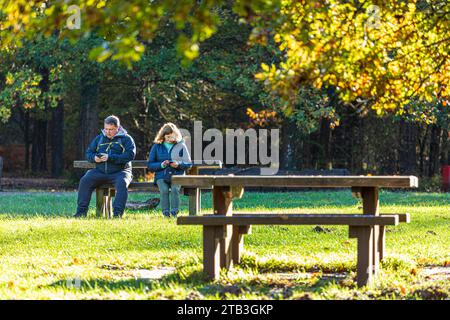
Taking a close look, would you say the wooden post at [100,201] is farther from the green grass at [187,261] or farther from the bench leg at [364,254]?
the bench leg at [364,254]

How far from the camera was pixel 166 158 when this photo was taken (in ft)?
55.9

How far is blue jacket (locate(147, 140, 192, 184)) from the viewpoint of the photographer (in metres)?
17.0

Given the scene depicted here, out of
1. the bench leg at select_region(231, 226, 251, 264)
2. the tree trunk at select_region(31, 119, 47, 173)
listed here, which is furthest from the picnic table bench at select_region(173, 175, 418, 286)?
the tree trunk at select_region(31, 119, 47, 173)

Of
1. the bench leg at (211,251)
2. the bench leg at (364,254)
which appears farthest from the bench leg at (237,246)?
the bench leg at (364,254)

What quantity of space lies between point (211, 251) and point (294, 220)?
718 millimetres

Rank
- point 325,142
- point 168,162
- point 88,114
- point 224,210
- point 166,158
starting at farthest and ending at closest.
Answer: point 325,142 < point 88,114 < point 166,158 < point 168,162 < point 224,210

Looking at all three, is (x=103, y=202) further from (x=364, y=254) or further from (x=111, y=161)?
(x=364, y=254)

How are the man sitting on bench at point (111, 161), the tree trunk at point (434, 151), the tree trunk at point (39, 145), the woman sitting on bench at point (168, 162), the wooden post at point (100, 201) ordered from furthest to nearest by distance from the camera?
the tree trunk at point (39, 145) < the tree trunk at point (434, 151) < the wooden post at point (100, 201) < the woman sitting on bench at point (168, 162) < the man sitting on bench at point (111, 161)

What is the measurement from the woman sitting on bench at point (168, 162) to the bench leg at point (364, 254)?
27.4 ft

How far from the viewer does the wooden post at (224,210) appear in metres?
9.33

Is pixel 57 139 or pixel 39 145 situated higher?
pixel 57 139

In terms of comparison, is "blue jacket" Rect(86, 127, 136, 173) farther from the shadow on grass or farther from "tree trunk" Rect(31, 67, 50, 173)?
"tree trunk" Rect(31, 67, 50, 173)

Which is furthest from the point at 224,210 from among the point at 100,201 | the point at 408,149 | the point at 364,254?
the point at 408,149

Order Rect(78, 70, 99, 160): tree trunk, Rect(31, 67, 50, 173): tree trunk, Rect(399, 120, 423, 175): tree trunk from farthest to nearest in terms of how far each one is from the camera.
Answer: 1. Rect(31, 67, 50, 173): tree trunk
2. Rect(399, 120, 423, 175): tree trunk
3. Rect(78, 70, 99, 160): tree trunk
